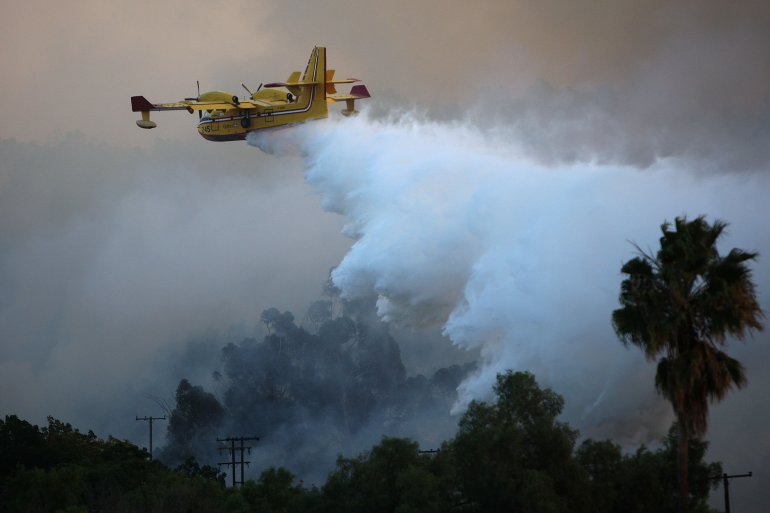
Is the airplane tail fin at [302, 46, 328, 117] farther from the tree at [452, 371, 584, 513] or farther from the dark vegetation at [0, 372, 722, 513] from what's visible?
the tree at [452, 371, 584, 513]

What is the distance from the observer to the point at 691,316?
3703cm

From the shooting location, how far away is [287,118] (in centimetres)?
7112

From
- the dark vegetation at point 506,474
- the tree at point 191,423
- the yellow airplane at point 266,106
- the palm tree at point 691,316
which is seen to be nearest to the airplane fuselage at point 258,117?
the yellow airplane at point 266,106

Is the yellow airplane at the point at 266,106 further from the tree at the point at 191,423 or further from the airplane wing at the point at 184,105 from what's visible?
the tree at the point at 191,423

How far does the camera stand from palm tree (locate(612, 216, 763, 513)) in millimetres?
36625

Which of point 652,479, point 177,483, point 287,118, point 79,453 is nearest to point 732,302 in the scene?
point 652,479

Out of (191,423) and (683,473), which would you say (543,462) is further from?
(191,423)

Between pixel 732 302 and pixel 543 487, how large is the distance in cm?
1007

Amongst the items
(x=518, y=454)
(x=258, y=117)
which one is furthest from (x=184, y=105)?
(x=518, y=454)

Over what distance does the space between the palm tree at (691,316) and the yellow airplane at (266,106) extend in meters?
34.7

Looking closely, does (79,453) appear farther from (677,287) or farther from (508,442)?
(677,287)

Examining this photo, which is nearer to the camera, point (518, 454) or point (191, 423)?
point (518, 454)

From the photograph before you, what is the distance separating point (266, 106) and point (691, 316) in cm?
3765

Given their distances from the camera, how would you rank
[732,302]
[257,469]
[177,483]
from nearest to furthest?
[732,302] → [177,483] → [257,469]
